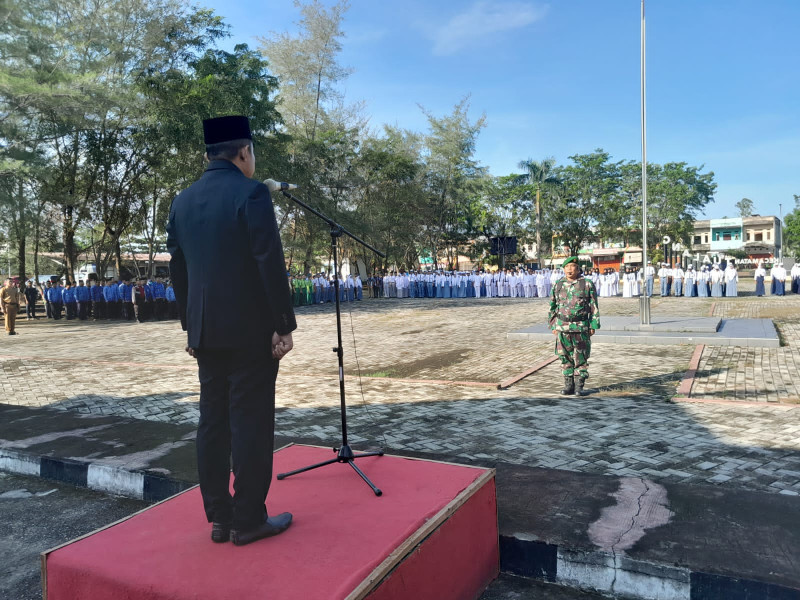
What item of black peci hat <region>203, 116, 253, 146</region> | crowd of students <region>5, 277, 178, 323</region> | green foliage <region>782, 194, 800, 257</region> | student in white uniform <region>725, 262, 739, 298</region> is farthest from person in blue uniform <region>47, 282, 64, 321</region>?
green foliage <region>782, 194, 800, 257</region>

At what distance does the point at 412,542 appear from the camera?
230 cm

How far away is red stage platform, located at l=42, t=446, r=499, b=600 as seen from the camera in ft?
6.99

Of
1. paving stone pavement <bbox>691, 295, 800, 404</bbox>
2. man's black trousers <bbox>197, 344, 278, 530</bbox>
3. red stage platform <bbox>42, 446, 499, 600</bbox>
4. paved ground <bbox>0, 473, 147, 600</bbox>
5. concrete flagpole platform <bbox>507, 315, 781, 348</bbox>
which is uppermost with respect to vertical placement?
man's black trousers <bbox>197, 344, 278, 530</bbox>

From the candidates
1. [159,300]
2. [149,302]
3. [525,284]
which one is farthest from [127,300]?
[525,284]

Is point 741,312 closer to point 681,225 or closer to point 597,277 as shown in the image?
point 597,277

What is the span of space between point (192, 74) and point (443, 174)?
776 inches

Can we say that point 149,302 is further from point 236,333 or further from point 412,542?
point 412,542

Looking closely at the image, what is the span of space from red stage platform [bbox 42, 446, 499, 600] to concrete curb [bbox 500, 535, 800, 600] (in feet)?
0.53

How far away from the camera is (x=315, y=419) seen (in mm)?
6008

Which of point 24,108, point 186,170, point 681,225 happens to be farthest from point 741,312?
point 681,225

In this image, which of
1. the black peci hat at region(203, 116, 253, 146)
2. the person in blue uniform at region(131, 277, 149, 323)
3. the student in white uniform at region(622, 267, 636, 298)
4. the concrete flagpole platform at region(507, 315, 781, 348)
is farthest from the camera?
the student in white uniform at region(622, 267, 636, 298)

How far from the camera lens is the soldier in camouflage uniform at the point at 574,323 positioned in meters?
6.88

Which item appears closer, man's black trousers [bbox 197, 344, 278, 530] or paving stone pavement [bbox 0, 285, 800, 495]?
man's black trousers [bbox 197, 344, 278, 530]

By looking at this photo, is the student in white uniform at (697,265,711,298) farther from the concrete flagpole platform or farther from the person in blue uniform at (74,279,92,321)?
the person in blue uniform at (74,279,92,321)
